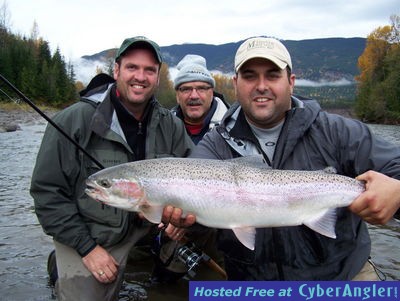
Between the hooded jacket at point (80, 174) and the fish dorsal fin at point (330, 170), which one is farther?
the hooded jacket at point (80, 174)

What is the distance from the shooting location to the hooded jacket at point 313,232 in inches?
116

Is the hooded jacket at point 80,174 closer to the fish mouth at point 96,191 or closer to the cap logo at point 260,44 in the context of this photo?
the fish mouth at point 96,191

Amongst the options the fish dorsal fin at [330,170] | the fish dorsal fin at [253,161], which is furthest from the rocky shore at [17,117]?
the fish dorsal fin at [330,170]

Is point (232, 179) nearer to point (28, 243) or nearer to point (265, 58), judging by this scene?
point (265, 58)

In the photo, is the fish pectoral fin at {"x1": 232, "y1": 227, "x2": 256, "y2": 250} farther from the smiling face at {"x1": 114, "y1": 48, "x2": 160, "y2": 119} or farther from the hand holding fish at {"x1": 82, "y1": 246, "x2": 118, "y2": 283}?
the smiling face at {"x1": 114, "y1": 48, "x2": 160, "y2": 119}

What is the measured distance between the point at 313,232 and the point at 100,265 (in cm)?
175

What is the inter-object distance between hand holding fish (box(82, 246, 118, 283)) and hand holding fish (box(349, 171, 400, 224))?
6.67 ft

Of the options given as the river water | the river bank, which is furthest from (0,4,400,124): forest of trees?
the river water

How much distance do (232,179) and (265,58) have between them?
3.17ft

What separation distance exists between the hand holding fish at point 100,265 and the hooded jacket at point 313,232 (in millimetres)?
1026

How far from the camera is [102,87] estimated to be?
4.11 metres

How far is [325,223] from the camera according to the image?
2811 millimetres

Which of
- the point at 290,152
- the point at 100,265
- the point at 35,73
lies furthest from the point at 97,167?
the point at 35,73

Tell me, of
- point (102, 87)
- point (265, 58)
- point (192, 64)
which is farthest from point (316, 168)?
point (192, 64)
